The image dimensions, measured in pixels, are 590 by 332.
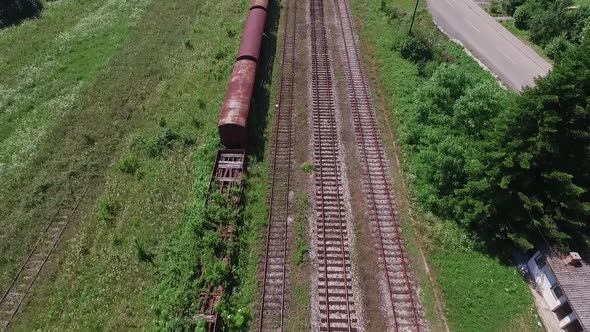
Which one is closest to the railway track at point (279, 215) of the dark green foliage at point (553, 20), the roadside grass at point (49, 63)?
the roadside grass at point (49, 63)

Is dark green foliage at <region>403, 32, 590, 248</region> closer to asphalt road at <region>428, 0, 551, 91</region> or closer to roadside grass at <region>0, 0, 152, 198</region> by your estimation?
asphalt road at <region>428, 0, 551, 91</region>

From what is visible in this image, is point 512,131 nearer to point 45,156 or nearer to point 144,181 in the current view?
point 144,181

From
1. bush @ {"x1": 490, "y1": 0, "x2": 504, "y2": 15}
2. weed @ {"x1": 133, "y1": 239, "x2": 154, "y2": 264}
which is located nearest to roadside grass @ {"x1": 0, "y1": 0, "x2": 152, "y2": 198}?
weed @ {"x1": 133, "y1": 239, "x2": 154, "y2": 264}

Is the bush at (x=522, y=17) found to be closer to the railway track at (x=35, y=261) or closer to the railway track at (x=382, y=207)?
the railway track at (x=382, y=207)

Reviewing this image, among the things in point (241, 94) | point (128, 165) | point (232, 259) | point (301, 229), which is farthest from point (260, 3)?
point (232, 259)

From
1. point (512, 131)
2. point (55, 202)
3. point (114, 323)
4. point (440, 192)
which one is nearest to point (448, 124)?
point (440, 192)
